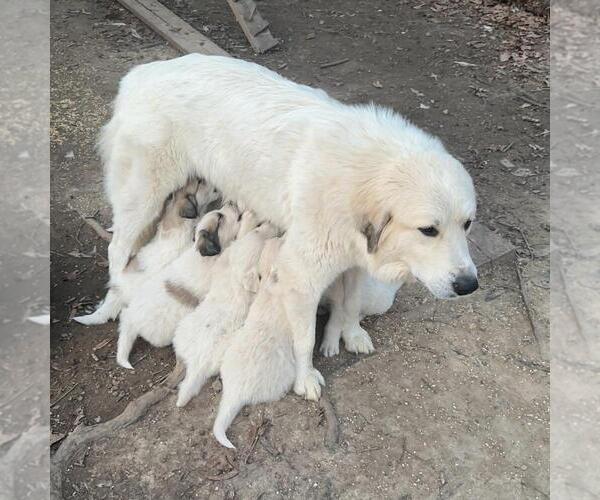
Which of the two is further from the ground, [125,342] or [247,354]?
[247,354]

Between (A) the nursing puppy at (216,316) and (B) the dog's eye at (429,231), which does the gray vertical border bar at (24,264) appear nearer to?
(A) the nursing puppy at (216,316)

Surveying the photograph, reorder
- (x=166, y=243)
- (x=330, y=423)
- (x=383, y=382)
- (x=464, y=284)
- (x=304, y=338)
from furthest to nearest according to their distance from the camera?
(x=166, y=243)
(x=383, y=382)
(x=304, y=338)
(x=330, y=423)
(x=464, y=284)

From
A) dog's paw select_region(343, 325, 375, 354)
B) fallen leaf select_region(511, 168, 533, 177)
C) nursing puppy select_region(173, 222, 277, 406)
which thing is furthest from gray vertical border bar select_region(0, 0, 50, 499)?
fallen leaf select_region(511, 168, 533, 177)

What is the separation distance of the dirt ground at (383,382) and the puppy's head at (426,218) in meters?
0.89

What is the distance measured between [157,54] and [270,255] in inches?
179

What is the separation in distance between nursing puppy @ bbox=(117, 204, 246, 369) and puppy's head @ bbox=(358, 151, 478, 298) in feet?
3.49

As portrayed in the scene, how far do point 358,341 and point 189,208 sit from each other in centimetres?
136

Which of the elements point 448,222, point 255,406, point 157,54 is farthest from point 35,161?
point 448,222

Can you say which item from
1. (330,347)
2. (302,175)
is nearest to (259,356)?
(330,347)

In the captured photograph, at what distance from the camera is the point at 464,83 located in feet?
23.5

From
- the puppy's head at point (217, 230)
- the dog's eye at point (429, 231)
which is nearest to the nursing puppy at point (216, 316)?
the puppy's head at point (217, 230)

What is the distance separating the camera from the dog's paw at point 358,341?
4.01 meters

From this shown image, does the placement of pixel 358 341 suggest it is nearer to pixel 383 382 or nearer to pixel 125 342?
pixel 383 382

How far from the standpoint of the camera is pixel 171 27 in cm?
763
